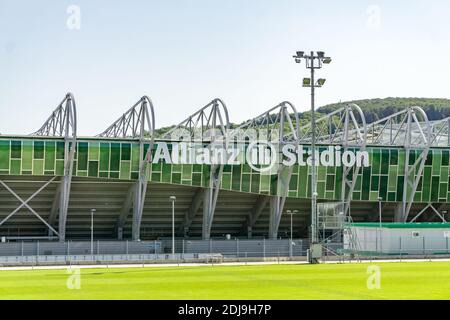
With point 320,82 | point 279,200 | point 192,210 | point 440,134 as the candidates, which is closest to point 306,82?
point 320,82

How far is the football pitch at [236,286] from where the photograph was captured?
35281 millimetres

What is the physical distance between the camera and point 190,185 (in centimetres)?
10250

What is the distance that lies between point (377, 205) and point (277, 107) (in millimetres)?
24931

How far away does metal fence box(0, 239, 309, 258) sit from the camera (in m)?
94.7

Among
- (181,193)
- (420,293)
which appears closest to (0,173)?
(181,193)

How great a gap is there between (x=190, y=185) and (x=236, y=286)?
62.1 meters

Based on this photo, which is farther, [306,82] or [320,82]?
[306,82]

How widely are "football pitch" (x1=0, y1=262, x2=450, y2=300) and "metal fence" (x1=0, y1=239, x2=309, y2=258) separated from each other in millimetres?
43321

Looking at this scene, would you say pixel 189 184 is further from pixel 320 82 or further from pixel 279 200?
pixel 320 82

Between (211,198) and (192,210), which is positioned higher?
(211,198)

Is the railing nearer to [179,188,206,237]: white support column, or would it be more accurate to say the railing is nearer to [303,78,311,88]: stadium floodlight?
[179,188,206,237]: white support column

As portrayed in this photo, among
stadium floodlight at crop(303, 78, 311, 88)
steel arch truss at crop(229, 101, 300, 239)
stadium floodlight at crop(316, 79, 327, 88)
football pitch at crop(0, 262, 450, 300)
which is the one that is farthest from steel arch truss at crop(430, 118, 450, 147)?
football pitch at crop(0, 262, 450, 300)
